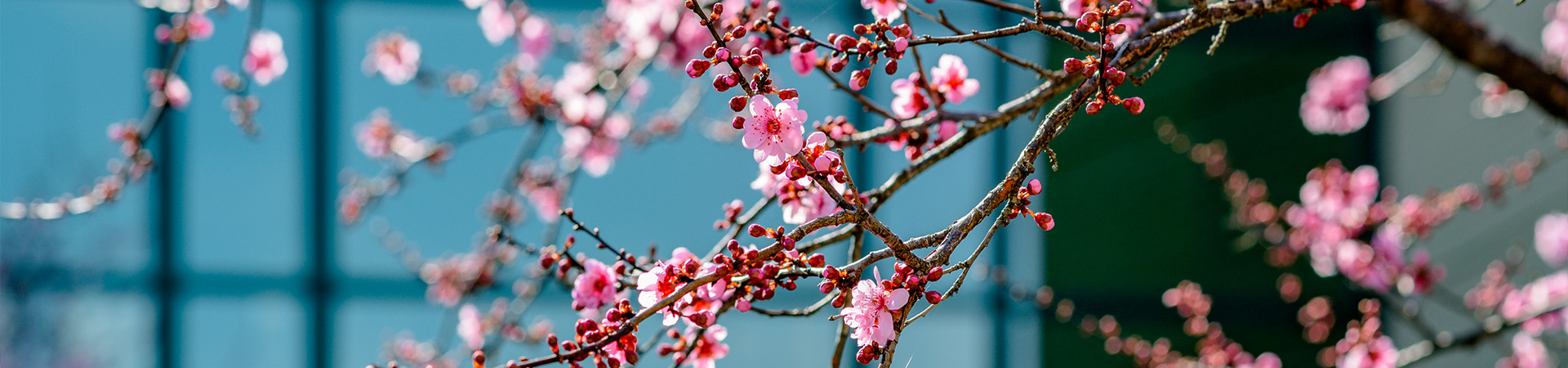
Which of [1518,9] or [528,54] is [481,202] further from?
[1518,9]

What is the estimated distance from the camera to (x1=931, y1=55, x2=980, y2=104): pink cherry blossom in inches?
32.7

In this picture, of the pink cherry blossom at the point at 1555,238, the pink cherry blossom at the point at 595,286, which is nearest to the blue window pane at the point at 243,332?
the pink cherry blossom at the point at 595,286

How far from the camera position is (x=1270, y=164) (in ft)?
9.69

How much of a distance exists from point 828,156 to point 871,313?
13cm

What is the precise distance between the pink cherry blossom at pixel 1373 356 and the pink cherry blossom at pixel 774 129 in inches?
56.6

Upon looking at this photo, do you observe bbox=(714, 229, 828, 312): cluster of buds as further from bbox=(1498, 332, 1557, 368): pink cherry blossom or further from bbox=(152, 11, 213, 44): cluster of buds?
bbox=(1498, 332, 1557, 368): pink cherry blossom

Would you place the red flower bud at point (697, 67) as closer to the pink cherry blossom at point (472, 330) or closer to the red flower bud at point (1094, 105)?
the red flower bud at point (1094, 105)

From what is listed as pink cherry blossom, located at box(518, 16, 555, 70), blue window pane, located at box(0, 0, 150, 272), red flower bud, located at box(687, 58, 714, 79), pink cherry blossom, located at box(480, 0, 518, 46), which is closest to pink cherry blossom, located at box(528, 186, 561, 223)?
pink cherry blossom, located at box(518, 16, 555, 70)

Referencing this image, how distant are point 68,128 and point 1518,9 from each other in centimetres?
449

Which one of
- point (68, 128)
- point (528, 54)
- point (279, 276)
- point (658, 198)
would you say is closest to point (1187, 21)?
point (528, 54)

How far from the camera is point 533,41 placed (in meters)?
1.90

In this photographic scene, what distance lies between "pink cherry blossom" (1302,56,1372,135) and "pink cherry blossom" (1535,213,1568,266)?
1.56ft

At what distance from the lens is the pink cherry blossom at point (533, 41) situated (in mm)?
1878

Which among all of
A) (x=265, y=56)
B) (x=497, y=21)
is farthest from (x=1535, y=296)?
(x=265, y=56)
